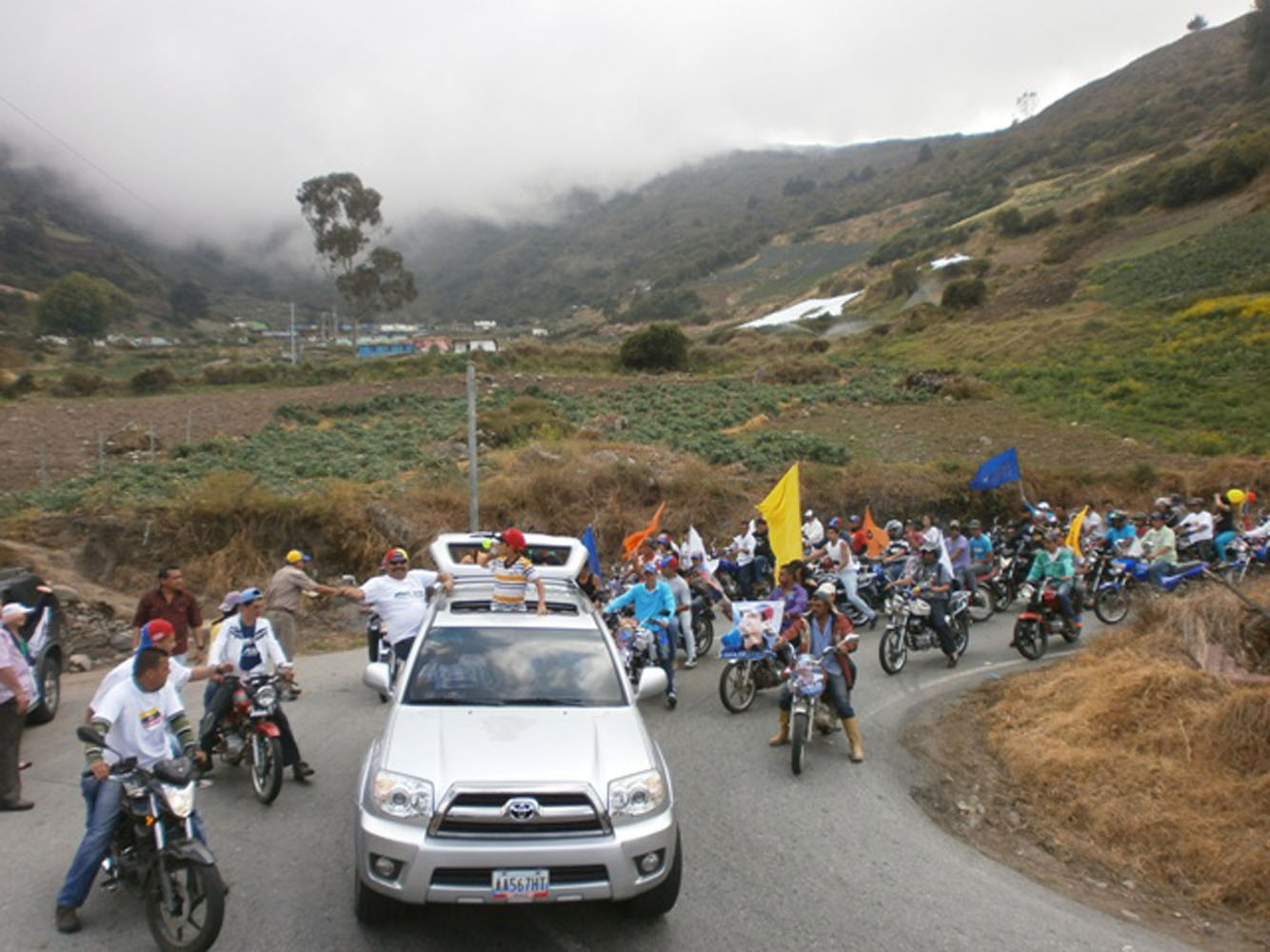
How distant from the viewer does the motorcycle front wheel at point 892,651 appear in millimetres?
11992

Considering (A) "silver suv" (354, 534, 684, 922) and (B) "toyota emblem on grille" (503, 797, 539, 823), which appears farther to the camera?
(B) "toyota emblem on grille" (503, 797, 539, 823)

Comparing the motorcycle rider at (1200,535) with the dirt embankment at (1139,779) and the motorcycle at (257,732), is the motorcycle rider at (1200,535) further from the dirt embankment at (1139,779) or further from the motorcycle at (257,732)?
the motorcycle at (257,732)

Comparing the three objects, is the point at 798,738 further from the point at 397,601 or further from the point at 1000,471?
the point at 1000,471

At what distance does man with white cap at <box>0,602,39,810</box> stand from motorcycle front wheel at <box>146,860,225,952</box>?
113 inches

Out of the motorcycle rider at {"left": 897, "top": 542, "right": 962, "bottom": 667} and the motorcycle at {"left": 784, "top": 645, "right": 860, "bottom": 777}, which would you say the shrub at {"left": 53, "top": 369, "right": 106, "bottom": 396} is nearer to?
the motorcycle rider at {"left": 897, "top": 542, "right": 962, "bottom": 667}

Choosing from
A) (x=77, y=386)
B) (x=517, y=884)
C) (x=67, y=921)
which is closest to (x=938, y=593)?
(x=517, y=884)

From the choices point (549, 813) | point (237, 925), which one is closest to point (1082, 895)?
point (549, 813)

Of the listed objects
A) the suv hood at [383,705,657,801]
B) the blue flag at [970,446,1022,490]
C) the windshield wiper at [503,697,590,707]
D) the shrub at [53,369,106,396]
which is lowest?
the suv hood at [383,705,657,801]

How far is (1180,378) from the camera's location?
34.5 metres

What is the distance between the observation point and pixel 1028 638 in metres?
12.6

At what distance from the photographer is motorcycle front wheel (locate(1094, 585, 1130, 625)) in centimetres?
1502

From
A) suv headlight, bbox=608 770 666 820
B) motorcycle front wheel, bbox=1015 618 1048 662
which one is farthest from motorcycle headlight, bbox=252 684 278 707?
motorcycle front wheel, bbox=1015 618 1048 662

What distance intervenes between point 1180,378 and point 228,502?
34596mm

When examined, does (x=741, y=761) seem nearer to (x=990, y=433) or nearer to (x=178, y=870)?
(x=178, y=870)
